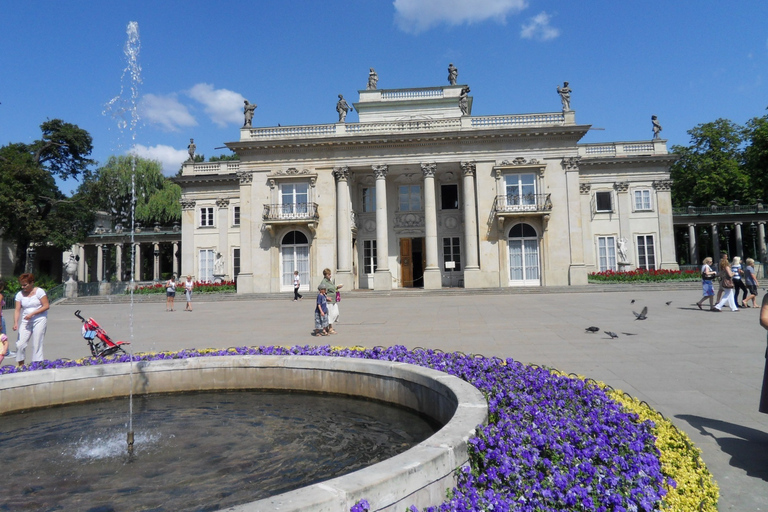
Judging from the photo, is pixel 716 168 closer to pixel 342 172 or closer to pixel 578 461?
pixel 342 172

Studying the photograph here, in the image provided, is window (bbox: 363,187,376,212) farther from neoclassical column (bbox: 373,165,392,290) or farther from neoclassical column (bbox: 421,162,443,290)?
neoclassical column (bbox: 421,162,443,290)

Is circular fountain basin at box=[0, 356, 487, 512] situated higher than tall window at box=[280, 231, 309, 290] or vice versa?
tall window at box=[280, 231, 309, 290]

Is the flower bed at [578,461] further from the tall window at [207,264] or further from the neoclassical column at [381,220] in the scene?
the tall window at [207,264]

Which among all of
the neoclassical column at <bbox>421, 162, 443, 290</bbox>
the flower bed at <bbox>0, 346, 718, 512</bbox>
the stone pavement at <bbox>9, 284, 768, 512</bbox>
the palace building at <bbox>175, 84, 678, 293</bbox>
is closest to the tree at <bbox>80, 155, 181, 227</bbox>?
the palace building at <bbox>175, 84, 678, 293</bbox>

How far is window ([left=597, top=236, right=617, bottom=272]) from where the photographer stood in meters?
34.5

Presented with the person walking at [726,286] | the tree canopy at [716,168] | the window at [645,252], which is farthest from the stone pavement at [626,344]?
the tree canopy at [716,168]

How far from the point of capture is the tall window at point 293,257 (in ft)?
102

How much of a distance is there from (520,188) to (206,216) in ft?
83.2

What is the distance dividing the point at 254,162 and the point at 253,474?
30.0 meters

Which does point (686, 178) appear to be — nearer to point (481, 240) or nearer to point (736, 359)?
point (481, 240)

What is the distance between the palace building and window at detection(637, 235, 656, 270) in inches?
4.1

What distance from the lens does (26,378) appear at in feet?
17.6

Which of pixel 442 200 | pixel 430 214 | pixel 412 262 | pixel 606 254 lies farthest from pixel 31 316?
pixel 606 254

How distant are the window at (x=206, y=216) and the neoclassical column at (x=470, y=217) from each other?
70.5ft
